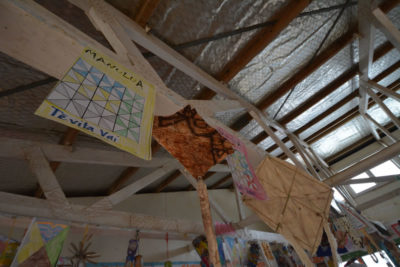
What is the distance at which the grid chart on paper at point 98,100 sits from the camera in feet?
2.90

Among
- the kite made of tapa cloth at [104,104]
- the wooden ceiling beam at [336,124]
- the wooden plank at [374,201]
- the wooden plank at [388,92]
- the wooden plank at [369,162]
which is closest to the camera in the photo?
the kite made of tapa cloth at [104,104]

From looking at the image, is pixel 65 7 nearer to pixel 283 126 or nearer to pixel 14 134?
pixel 14 134

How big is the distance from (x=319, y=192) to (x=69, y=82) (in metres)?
2.62

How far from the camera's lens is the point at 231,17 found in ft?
7.84

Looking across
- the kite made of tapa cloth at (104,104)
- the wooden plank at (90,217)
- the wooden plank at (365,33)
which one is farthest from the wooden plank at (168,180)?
the wooden plank at (365,33)

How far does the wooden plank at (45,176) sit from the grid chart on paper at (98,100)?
2098 millimetres

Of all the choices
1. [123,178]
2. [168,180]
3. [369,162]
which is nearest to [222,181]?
[168,180]

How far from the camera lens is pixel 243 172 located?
204 centimetres

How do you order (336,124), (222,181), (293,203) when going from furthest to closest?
(222,181)
(336,124)
(293,203)

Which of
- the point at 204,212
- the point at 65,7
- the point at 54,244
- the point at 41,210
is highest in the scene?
the point at 65,7

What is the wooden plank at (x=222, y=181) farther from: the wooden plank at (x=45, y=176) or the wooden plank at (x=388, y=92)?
the wooden plank at (x=45, y=176)

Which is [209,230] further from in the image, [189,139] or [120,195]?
[120,195]

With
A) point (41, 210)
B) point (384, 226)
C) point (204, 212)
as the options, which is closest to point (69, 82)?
point (204, 212)

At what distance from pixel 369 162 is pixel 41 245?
4.24 meters
